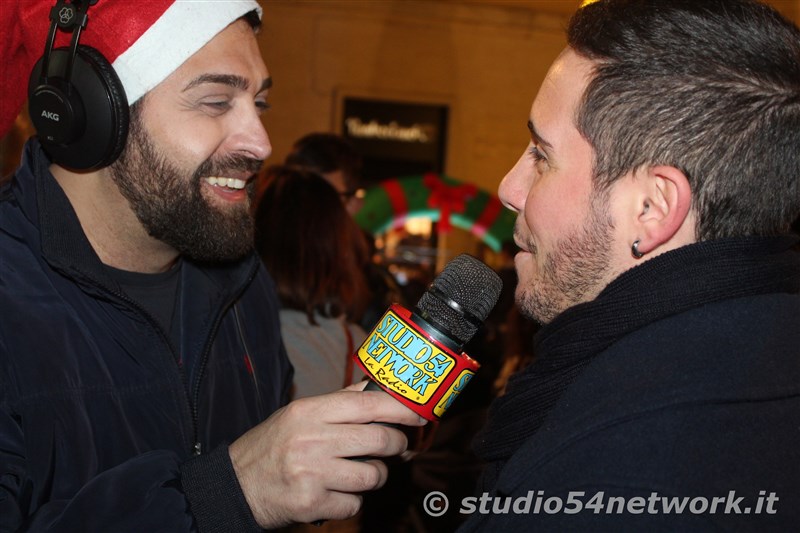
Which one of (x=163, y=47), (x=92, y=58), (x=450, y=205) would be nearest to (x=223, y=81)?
(x=163, y=47)

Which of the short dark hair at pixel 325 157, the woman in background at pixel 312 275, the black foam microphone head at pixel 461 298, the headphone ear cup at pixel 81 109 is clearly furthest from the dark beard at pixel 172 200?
the short dark hair at pixel 325 157

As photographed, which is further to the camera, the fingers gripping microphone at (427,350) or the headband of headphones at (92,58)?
the headband of headphones at (92,58)

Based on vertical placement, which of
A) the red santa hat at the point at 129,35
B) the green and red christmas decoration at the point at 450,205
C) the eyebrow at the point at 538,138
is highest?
the red santa hat at the point at 129,35

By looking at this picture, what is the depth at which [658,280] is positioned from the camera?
4.20ft

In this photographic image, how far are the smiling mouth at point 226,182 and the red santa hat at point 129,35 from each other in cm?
26

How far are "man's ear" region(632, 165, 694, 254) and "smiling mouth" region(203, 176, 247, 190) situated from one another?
1055 millimetres

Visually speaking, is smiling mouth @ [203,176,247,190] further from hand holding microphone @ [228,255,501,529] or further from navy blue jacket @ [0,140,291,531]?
hand holding microphone @ [228,255,501,529]

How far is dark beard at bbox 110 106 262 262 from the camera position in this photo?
1.85 metres

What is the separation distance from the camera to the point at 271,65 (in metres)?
9.70

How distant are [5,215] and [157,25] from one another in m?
0.57

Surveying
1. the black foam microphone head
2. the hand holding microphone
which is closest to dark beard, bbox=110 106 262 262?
the hand holding microphone

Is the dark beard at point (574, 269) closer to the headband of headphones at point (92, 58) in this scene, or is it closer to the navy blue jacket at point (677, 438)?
the navy blue jacket at point (677, 438)

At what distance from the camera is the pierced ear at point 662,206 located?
1.32 m

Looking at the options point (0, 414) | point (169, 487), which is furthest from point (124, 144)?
point (169, 487)
